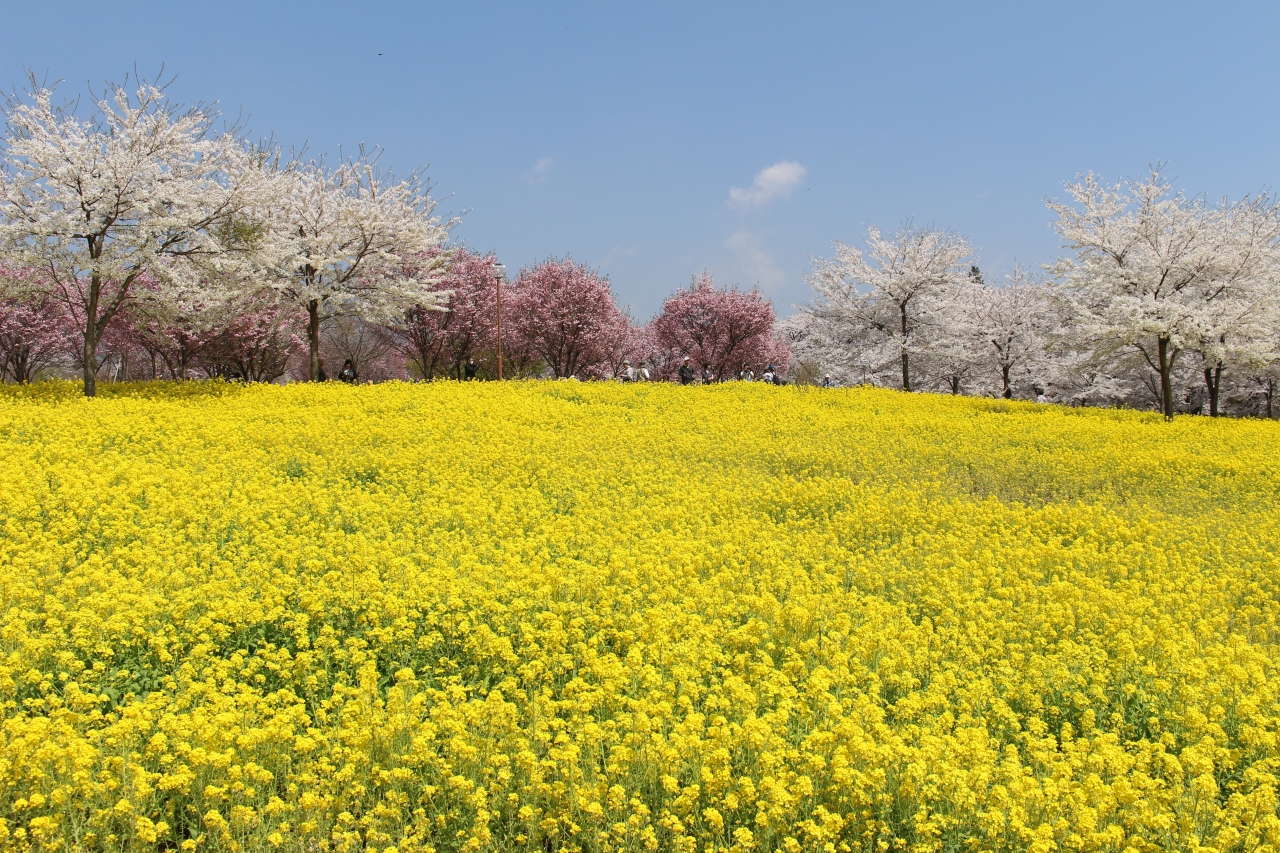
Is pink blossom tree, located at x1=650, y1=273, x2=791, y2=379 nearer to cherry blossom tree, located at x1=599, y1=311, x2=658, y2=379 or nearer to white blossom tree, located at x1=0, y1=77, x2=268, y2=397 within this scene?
cherry blossom tree, located at x1=599, y1=311, x2=658, y2=379

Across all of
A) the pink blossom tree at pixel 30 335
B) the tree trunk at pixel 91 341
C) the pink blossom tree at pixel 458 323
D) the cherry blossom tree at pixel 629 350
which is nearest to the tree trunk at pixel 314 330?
the tree trunk at pixel 91 341

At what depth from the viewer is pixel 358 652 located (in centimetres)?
596

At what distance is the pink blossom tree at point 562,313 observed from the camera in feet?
151

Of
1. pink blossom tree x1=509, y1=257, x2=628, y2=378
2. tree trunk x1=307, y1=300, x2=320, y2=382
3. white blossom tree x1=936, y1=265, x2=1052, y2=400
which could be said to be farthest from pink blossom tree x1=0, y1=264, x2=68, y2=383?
white blossom tree x1=936, y1=265, x2=1052, y2=400

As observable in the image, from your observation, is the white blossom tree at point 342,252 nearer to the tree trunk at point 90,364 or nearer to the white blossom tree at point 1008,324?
the tree trunk at point 90,364

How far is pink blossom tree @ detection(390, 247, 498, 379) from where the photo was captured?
41.9m

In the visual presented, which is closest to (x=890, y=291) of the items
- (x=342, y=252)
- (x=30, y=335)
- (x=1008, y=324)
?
(x=1008, y=324)

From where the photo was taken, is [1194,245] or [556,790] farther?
[1194,245]

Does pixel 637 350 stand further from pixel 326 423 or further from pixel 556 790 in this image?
pixel 556 790

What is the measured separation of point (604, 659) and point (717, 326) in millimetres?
51979

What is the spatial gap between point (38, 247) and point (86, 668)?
1665cm

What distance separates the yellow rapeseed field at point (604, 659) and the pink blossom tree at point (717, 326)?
43.8 metres

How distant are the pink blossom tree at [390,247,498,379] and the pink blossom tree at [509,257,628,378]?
2050mm

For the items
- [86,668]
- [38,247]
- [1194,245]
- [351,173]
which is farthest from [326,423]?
[1194,245]
